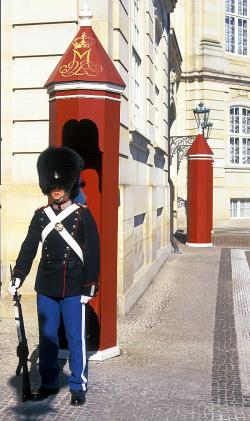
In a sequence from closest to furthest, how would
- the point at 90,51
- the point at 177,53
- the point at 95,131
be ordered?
1. the point at 90,51
2. the point at 95,131
3. the point at 177,53

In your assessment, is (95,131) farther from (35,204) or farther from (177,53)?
(177,53)

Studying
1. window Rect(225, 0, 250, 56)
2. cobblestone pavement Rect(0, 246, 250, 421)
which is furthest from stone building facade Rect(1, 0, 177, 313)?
window Rect(225, 0, 250, 56)

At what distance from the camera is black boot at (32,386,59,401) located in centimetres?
453

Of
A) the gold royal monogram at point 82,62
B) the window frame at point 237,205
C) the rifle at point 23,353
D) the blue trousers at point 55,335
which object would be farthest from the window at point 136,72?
the window frame at point 237,205

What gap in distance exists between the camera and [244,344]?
20.7 ft

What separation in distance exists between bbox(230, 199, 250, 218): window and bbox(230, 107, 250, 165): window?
187cm

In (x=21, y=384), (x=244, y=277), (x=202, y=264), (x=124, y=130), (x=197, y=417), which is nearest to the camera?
Result: (x=197, y=417)

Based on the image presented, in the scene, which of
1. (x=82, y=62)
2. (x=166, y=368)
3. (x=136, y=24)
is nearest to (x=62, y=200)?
(x=82, y=62)

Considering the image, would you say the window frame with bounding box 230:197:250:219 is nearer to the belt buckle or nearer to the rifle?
the belt buckle

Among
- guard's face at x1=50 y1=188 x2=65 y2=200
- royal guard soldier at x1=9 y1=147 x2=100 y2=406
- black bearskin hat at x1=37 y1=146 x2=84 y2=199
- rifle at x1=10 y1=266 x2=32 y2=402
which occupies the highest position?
black bearskin hat at x1=37 y1=146 x2=84 y2=199

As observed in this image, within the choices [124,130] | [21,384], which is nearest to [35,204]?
[124,130]

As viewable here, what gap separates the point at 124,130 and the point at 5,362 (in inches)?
140

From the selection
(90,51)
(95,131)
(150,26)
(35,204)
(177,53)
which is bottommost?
(35,204)

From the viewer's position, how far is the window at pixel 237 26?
2843 centimetres
